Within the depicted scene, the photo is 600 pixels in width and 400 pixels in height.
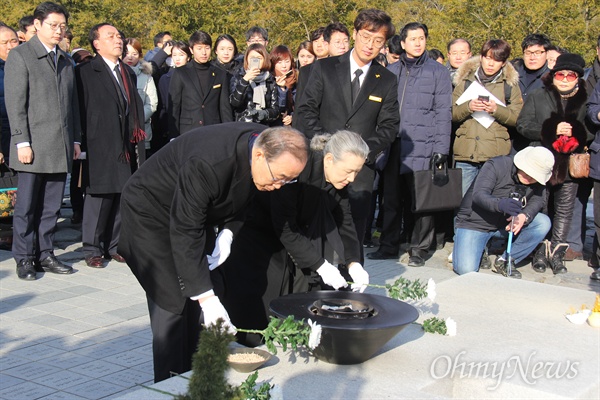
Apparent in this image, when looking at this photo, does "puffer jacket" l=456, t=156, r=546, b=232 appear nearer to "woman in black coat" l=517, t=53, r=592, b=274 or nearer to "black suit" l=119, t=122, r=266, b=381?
"woman in black coat" l=517, t=53, r=592, b=274

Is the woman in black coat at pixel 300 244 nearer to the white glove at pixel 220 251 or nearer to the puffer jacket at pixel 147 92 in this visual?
the white glove at pixel 220 251

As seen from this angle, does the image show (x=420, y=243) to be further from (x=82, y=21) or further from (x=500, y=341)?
(x=82, y=21)

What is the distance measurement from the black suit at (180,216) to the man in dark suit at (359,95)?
2.49m

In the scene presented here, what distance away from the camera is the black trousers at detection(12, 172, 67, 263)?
21.7 ft

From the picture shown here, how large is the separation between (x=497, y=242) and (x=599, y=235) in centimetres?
145

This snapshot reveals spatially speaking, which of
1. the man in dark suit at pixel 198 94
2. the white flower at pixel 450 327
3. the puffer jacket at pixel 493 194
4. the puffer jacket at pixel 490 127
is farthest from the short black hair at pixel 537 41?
the white flower at pixel 450 327

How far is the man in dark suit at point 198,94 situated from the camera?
8508 millimetres

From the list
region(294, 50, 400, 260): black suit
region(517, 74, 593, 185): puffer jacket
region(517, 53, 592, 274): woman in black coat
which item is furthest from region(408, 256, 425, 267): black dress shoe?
region(294, 50, 400, 260): black suit

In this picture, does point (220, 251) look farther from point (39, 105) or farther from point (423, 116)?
point (423, 116)

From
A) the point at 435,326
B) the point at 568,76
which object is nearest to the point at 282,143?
the point at 435,326

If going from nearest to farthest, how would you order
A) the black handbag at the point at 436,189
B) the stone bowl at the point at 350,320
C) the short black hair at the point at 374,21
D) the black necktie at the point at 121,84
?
the stone bowl at the point at 350,320 → the short black hair at the point at 374,21 → the black necktie at the point at 121,84 → the black handbag at the point at 436,189

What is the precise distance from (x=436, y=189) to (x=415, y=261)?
2.44 feet

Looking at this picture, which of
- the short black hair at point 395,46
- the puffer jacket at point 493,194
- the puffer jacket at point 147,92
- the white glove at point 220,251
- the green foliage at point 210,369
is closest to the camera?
the green foliage at point 210,369

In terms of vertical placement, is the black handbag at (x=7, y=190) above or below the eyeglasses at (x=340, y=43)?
below
